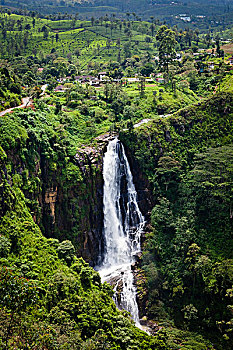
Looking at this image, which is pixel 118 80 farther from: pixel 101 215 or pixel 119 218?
pixel 101 215

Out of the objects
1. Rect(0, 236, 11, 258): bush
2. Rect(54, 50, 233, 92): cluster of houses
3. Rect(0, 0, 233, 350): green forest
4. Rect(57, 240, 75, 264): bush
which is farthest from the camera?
Rect(54, 50, 233, 92): cluster of houses

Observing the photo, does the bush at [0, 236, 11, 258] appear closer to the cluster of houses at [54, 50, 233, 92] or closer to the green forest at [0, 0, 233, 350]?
the green forest at [0, 0, 233, 350]

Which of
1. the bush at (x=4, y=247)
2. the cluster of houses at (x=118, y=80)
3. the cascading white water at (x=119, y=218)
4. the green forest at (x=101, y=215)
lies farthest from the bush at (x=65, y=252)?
the cluster of houses at (x=118, y=80)

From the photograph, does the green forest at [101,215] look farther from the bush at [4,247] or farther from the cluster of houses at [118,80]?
the cluster of houses at [118,80]

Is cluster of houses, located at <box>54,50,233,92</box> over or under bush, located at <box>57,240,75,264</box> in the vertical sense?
over

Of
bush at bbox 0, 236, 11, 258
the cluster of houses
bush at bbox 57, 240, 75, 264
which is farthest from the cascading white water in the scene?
the cluster of houses

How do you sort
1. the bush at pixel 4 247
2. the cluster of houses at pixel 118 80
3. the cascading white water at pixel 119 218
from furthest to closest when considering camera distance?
the cluster of houses at pixel 118 80 → the cascading white water at pixel 119 218 → the bush at pixel 4 247

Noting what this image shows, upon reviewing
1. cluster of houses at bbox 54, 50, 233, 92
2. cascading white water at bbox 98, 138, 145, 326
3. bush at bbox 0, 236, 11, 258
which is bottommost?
cascading white water at bbox 98, 138, 145, 326
